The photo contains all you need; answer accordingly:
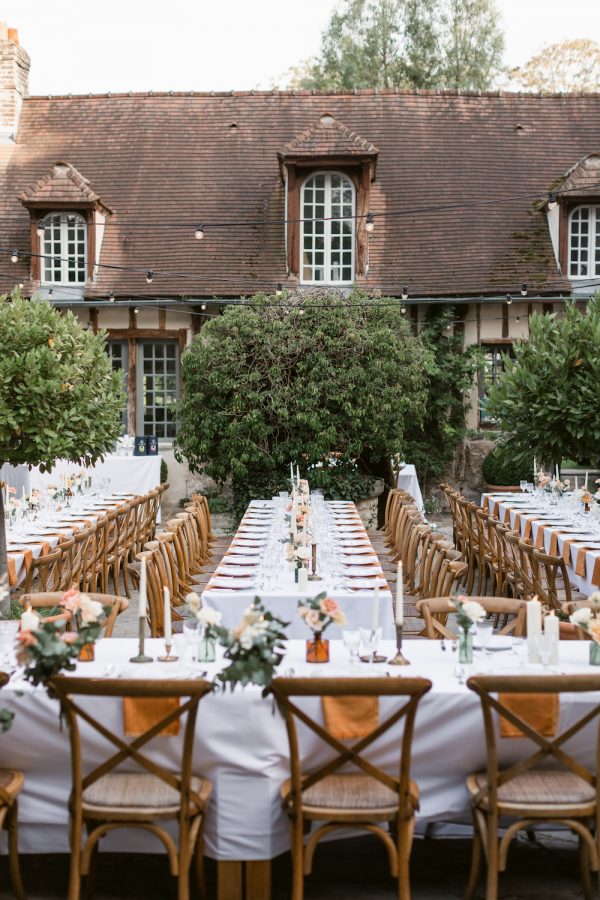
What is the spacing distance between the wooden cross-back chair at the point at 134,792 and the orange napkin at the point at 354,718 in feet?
2.00

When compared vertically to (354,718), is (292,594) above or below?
above

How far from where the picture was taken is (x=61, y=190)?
1948 cm

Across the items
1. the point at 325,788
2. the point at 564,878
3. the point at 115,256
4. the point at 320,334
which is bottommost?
the point at 564,878

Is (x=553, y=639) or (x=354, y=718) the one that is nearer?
(x=354, y=718)

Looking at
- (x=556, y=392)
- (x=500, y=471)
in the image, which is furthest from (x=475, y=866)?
(x=500, y=471)

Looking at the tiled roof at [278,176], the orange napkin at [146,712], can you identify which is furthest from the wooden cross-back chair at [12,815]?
the tiled roof at [278,176]

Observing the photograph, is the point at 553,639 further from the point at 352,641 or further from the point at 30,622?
the point at 30,622

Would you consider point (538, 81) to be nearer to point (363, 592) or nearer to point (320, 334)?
point (320, 334)

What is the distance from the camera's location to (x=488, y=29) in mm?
32188

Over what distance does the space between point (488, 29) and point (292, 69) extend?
6.78 metres

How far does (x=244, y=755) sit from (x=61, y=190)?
16566mm

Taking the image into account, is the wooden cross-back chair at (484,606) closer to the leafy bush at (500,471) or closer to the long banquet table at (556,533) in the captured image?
the long banquet table at (556,533)

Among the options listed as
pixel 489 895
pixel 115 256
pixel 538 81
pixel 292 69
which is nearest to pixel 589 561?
pixel 489 895

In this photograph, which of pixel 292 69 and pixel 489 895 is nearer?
pixel 489 895
